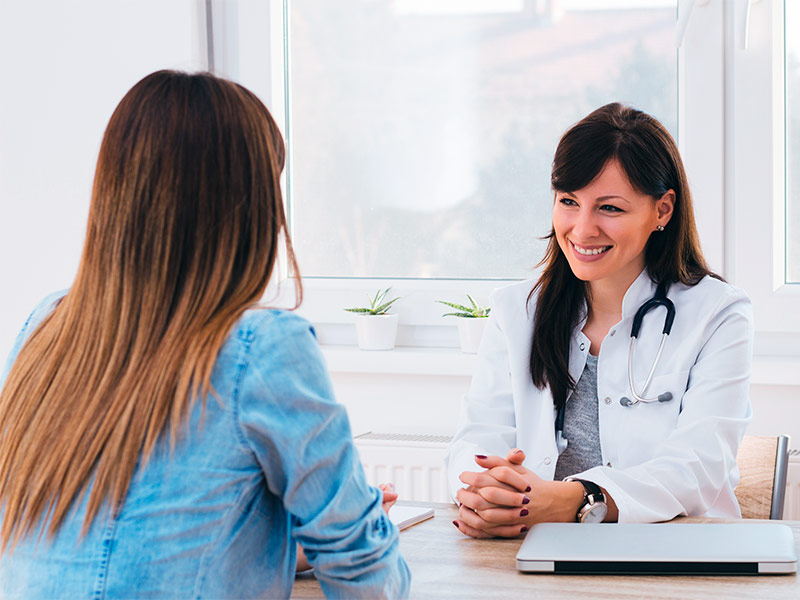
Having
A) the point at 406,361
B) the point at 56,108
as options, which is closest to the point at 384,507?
the point at 406,361

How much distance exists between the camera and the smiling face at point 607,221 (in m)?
1.78

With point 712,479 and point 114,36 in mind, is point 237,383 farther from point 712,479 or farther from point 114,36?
point 114,36

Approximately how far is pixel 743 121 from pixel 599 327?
79 centimetres

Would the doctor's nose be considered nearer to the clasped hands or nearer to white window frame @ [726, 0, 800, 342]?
the clasped hands

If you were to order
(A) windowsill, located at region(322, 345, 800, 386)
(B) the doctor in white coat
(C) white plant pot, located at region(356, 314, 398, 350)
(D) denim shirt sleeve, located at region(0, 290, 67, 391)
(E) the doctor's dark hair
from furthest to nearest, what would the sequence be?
(C) white plant pot, located at region(356, 314, 398, 350) < (A) windowsill, located at region(322, 345, 800, 386) < (E) the doctor's dark hair < (B) the doctor in white coat < (D) denim shirt sleeve, located at region(0, 290, 67, 391)

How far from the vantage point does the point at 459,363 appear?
2.42 metres

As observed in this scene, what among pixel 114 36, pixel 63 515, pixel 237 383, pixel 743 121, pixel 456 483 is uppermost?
pixel 114 36

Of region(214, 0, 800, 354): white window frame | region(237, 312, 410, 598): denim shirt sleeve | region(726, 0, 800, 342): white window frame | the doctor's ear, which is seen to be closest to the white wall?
region(214, 0, 800, 354): white window frame

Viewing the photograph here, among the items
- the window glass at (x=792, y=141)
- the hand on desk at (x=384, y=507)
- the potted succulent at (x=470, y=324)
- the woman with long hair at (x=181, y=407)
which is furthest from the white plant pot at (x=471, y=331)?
the woman with long hair at (x=181, y=407)

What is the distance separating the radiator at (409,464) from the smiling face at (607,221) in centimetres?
72

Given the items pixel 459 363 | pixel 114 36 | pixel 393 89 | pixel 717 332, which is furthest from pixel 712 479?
pixel 114 36

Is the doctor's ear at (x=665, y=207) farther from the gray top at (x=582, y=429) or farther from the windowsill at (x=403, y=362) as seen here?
the windowsill at (x=403, y=362)

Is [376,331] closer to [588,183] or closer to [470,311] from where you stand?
[470,311]

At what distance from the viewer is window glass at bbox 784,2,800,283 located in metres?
2.29
